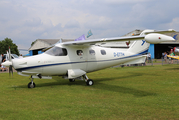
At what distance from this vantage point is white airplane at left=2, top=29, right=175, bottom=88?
9.60 m

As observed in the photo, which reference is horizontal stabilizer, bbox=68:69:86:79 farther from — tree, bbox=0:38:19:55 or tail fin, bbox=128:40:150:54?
tree, bbox=0:38:19:55

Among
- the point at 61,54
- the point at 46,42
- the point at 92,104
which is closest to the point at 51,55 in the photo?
the point at 61,54

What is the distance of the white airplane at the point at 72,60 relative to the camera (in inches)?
378

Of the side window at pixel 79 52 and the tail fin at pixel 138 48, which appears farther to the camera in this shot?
the tail fin at pixel 138 48

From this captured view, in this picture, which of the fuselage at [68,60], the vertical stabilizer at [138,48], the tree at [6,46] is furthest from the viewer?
the tree at [6,46]

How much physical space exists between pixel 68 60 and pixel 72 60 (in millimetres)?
286

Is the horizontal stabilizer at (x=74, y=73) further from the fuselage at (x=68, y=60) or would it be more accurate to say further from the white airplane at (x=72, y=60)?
the fuselage at (x=68, y=60)

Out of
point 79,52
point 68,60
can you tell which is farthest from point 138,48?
point 68,60

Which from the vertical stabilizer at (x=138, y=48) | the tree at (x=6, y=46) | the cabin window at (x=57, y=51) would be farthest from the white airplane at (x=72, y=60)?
the tree at (x=6, y=46)

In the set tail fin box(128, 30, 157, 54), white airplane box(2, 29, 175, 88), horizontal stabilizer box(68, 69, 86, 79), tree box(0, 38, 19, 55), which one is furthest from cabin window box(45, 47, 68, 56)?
tree box(0, 38, 19, 55)

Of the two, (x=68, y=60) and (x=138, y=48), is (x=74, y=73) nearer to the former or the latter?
(x=68, y=60)

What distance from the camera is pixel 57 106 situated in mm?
6430

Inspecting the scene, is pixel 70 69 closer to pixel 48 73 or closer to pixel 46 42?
pixel 48 73

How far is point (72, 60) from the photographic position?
11.0 metres
